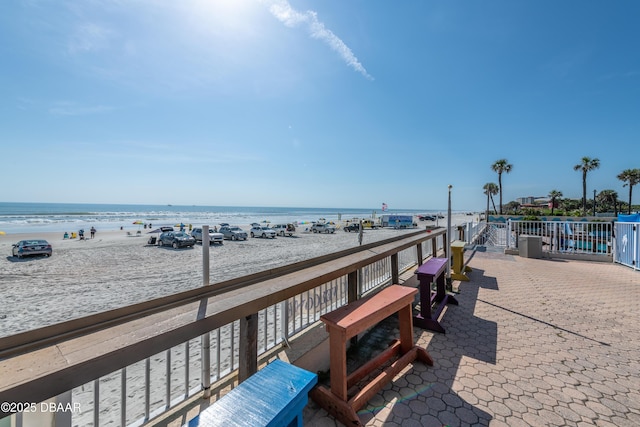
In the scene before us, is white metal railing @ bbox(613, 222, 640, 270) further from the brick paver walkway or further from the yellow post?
the yellow post

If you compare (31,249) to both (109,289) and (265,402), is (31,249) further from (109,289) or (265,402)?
(265,402)

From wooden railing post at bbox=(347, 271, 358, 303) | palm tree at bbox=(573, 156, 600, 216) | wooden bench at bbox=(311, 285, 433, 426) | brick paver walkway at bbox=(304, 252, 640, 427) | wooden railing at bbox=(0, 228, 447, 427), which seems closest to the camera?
wooden railing at bbox=(0, 228, 447, 427)

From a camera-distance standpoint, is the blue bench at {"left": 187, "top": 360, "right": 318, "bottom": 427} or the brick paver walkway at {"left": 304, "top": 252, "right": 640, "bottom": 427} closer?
the blue bench at {"left": 187, "top": 360, "right": 318, "bottom": 427}

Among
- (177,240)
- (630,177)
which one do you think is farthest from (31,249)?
(630,177)

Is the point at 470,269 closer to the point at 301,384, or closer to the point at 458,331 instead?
the point at 458,331

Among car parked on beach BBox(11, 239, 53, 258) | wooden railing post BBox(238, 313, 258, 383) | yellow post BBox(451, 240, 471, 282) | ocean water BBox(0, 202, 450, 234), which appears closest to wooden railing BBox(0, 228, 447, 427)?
wooden railing post BBox(238, 313, 258, 383)

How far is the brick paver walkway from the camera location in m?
2.24

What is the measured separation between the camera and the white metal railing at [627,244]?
6926mm

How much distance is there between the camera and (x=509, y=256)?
9250 mm

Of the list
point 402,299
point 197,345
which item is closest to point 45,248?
point 197,345

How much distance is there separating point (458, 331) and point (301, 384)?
324 centimetres

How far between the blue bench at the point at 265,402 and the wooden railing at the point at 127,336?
13.4 inches

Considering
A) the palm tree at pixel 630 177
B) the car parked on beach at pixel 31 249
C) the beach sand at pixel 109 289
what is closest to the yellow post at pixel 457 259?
the beach sand at pixel 109 289

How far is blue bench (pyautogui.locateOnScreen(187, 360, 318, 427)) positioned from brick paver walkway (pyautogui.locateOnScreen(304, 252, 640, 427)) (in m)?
1.04
